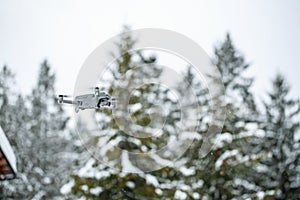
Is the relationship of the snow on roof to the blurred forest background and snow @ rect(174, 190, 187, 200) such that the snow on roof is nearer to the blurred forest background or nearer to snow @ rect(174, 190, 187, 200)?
the blurred forest background

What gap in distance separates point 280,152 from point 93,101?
1108cm

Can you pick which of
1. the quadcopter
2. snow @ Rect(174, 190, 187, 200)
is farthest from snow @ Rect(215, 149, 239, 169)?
the quadcopter

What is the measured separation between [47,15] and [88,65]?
526ft

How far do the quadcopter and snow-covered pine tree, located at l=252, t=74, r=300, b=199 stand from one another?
1091cm

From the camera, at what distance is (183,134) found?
17.8 feet

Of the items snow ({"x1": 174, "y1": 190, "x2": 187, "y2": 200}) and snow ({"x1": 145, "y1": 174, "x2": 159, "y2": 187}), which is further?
snow ({"x1": 174, "y1": 190, "x2": 187, "y2": 200})

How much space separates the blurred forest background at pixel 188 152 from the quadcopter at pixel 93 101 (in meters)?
6.64

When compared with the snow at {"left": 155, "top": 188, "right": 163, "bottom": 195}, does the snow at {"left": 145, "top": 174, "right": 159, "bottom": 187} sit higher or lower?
higher

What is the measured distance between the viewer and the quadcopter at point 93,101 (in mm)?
3209

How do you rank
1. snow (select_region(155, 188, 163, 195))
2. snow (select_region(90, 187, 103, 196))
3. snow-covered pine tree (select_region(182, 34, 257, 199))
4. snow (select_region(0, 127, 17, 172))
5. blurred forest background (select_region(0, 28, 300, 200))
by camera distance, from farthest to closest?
1. snow-covered pine tree (select_region(182, 34, 257, 199))
2. snow (select_region(155, 188, 163, 195))
3. snow (select_region(90, 187, 103, 196))
4. blurred forest background (select_region(0, 28, 300, 200))
5. snow (select_region(0, 127, 17, 172))

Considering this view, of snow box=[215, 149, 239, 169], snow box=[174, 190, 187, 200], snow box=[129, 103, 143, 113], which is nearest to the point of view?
snow box=[129, 103, 143, 113]

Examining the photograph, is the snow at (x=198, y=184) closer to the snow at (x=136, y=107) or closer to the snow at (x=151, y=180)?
the snow at (x=151, y=180)

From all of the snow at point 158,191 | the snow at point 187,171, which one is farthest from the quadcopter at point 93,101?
the snow at point 187,171

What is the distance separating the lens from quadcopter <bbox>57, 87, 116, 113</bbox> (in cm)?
321
